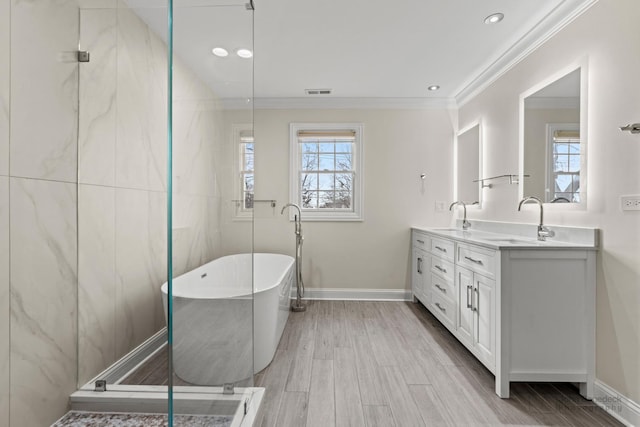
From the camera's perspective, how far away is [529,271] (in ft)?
6.40

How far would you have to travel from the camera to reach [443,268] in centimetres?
294

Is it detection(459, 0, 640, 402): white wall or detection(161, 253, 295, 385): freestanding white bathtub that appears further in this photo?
detection(459, 0, 640, 402): white wall

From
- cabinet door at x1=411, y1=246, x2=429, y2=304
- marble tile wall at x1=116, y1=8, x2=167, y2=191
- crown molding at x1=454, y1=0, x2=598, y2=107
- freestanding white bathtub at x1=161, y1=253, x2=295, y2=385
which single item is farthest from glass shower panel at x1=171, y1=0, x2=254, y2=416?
cabinet door at x1=411, y1=246, x2=429, y2=304

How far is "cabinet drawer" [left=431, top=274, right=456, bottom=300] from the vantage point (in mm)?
2711

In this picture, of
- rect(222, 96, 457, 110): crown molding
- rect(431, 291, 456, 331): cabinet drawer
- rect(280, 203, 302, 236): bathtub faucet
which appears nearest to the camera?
rect(431, 291, 456, 331): cabinet drawer

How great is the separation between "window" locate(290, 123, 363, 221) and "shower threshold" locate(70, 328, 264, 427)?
2426 mm

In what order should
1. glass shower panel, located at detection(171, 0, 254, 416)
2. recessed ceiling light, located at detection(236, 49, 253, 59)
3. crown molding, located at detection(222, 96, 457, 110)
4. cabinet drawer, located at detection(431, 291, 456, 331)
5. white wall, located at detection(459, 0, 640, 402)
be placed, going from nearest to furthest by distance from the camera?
glass shower panel, located at detection(171, 0, 254, 416) → recessed ceiling light, located at detection(236, 49, 253, 59) → white wall, located at detection(459, 0, 640, 402) → cabinet drawer, located at detection(431, 291, 456, 331) → crown molding, located at detection(222, 96, 457, 110)

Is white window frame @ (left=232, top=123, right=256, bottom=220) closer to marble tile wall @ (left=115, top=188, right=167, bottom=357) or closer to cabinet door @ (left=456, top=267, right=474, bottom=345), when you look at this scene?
marble tile wall @ (left=115, top=188, right=167, bottom=357)

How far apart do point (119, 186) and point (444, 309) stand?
267 cm

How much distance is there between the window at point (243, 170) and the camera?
58.1 inches

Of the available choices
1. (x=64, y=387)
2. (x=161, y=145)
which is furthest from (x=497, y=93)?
(x=64, y=387)

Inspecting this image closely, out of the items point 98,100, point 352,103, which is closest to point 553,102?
point 352,103

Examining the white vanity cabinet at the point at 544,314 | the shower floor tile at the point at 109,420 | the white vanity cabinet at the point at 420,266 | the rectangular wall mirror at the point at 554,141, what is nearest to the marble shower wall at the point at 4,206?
the shower floor tile at the point at 109,420

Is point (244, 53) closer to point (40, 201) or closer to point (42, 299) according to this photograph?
point (40, 201)
